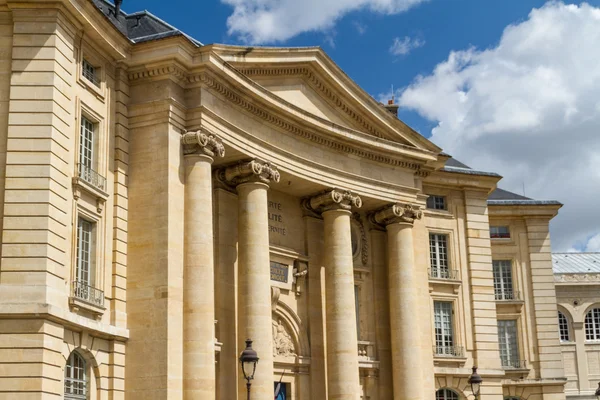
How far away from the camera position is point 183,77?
102 ft

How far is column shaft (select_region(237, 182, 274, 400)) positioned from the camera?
31641mm

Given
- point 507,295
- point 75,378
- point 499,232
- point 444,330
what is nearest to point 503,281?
point 507,295

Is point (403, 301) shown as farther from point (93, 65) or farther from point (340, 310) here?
point (93, 65)

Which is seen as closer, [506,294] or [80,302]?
[80,302]

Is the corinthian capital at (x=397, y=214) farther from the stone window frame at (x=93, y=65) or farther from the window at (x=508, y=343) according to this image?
the stone window frame at (x=93, y=65)

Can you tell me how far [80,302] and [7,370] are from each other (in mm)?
2925

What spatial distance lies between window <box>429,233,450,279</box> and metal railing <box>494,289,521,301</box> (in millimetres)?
6562

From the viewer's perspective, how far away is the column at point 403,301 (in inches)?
1505

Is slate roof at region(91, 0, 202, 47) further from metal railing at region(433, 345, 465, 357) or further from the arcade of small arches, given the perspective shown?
the arcade of small arches

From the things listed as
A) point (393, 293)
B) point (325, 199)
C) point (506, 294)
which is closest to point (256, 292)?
point (325, 199)

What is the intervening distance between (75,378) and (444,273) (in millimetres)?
21728

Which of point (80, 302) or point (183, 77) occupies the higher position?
point (183, 77)

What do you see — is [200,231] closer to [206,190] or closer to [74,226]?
[206,190]

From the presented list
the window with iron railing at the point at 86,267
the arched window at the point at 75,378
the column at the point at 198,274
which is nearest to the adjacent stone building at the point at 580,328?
the column at the point at 198,274
